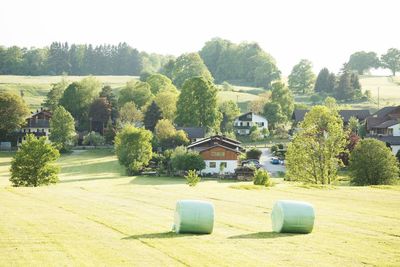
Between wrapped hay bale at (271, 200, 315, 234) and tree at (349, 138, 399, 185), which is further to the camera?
tree at (349, 138, 399, 185)

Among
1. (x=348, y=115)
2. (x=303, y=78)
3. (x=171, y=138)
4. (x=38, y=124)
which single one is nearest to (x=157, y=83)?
(x=38, y=124)

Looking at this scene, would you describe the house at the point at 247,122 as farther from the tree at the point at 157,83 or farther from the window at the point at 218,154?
the window at the point at 218,154

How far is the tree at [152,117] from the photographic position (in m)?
116

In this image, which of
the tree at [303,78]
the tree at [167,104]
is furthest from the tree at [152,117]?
the tree at [303,78]

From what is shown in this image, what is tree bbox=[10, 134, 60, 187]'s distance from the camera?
59.9 meters

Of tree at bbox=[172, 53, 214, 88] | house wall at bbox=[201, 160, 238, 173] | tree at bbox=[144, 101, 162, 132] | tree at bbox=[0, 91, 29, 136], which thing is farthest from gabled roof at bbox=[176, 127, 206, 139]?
tree at bbox=[172, 53, 214, 88]

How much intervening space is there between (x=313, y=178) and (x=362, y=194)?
25.2 meters

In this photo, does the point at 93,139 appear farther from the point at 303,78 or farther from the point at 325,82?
the point at 303,78

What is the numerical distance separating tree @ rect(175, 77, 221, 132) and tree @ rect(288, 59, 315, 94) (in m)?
81.5

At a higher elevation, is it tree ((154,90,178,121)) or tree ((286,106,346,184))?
tree ((154,90,178,121))

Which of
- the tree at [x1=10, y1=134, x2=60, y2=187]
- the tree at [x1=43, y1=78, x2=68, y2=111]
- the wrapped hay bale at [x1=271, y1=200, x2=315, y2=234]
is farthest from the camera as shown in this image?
the tree at [x1=43, y1=78, x2=68, y2=111]

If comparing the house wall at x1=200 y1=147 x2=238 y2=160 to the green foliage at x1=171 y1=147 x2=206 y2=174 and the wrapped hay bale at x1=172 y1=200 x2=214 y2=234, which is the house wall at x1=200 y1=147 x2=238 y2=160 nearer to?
the green foliage at x1=171 y1=147 x2=206 y2=174

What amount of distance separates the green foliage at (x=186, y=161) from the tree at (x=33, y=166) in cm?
2306

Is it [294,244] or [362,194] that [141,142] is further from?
[294,244]
